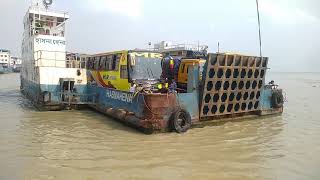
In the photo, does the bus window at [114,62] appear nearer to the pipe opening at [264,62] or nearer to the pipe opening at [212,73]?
the pipe opening at [212,73]

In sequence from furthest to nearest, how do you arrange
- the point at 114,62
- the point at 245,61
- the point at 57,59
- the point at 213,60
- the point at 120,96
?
the point at 57,59
the point at 114,62
the point at 245,61
the point at 120,96
the point at 213,60

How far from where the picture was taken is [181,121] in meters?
11.1

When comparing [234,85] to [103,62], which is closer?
[234,85]

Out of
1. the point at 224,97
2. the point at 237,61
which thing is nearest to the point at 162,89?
the point at 224,97

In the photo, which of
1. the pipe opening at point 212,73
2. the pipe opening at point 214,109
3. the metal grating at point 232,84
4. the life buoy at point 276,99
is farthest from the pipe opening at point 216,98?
the life buoy at point 276,99

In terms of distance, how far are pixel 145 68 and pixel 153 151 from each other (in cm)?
492

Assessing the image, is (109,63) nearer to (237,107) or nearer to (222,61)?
(222,61)

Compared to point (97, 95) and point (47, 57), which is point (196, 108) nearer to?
point (97, 95)

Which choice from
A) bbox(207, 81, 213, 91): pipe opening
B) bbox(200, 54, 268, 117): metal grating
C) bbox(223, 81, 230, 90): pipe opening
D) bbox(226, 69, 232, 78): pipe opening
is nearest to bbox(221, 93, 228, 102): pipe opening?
bbox(200, 54, 268, 117): metal grating

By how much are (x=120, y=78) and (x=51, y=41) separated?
686cm

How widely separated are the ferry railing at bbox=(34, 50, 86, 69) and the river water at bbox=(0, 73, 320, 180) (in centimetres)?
505

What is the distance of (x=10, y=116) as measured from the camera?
14.3 m

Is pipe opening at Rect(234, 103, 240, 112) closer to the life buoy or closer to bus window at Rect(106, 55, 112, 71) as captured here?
the life buoy

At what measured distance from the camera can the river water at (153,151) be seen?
6984 mm
